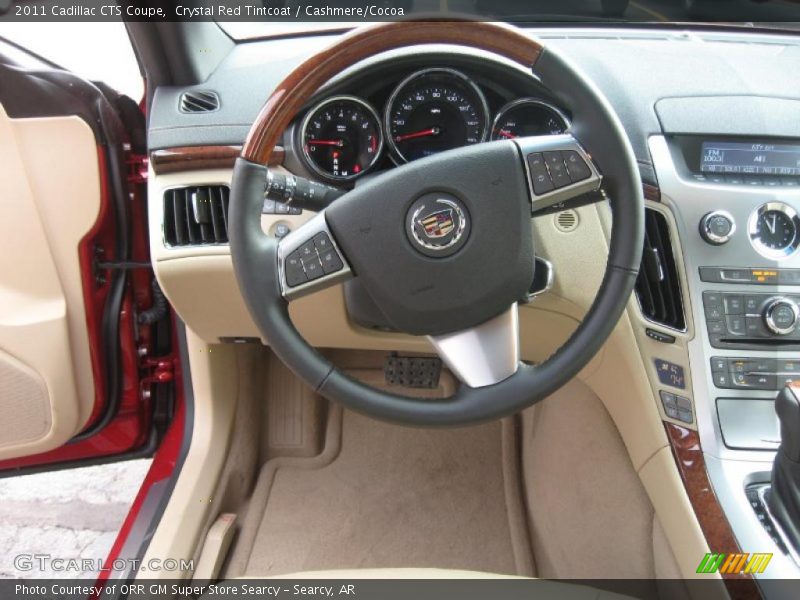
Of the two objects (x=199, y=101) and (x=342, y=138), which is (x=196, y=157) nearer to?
(x=199, y=101)

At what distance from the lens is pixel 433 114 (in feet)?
4.17

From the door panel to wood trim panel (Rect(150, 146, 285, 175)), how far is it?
0.35 m

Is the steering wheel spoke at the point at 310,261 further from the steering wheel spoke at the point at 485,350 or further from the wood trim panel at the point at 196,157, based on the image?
the wood trim panel at the point at 196,157

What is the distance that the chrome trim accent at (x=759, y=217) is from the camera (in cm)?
126

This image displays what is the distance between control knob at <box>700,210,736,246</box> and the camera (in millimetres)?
1244

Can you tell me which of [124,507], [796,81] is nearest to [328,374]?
[796,81]

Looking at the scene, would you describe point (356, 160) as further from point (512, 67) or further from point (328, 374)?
point (328, 374)

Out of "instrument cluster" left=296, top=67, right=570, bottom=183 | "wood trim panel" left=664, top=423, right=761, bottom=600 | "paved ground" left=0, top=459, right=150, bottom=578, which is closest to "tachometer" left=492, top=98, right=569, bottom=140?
"instrument cluster" left=296, top=67, right=570, bottom=183

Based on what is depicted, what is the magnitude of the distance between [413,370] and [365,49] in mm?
1033

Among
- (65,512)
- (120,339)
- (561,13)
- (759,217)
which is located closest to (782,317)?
(759,217)

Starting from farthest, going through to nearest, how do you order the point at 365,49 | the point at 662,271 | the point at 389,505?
1. the point at 389,505
2. the point at 662,271
3. the point at 365,49

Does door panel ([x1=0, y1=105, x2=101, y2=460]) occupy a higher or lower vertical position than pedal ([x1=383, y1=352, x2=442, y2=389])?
higher

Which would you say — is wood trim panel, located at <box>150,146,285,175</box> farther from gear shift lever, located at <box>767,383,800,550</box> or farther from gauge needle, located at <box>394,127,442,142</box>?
gear shift lever, located at <box>767,383,800,550</box>

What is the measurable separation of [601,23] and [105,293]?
1420 millimetres
